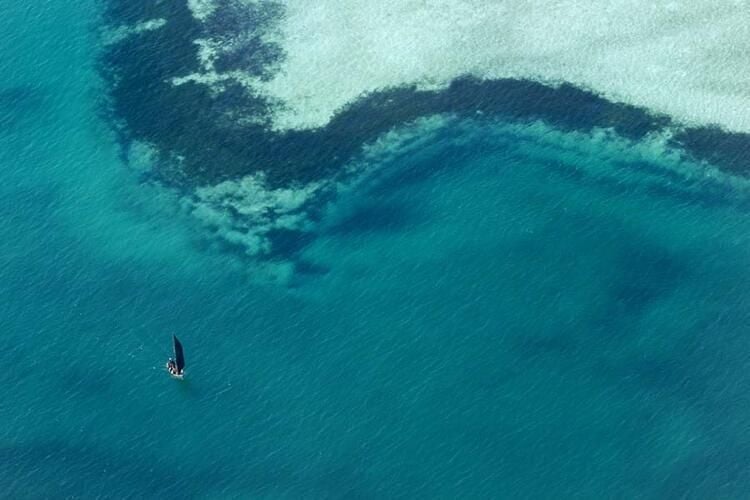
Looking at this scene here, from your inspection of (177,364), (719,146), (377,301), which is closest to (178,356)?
(177,364)

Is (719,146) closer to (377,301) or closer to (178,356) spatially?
(377,301)

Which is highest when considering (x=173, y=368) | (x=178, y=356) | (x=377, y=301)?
(x=377, y=301)

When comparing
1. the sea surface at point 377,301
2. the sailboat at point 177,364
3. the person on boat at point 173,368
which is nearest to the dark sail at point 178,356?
the sailboat at point 177,364

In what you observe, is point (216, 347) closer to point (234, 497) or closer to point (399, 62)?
point (234, 497)

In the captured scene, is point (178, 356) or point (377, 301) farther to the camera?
point (377, 301)

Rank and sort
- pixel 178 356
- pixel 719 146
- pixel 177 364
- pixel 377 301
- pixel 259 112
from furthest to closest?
1. pixel 259 112
2. pixel 719 146
3. pixel 377 301
4. pixel 178 356
5. pixel 177 364

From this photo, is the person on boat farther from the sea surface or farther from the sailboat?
the sea surface
